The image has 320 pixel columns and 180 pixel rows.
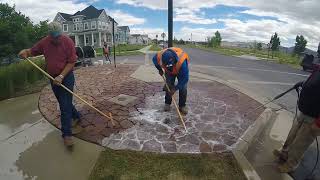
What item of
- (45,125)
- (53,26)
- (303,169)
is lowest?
(303,169)

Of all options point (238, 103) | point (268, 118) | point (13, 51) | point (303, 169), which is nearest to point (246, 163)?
point (303, 169)

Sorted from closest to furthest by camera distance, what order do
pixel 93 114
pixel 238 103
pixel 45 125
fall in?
pixel 45 125, pixel 93 114, pixel 238 103

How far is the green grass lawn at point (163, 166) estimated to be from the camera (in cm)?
383

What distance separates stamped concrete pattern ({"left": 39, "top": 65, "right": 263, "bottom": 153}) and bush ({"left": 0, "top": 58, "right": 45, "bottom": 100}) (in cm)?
72

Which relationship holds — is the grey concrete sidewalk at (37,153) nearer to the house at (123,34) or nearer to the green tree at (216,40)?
the green tree at (216,40)

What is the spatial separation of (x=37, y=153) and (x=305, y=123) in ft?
13.3

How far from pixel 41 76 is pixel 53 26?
5103mm

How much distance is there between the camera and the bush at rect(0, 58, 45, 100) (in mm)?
6805

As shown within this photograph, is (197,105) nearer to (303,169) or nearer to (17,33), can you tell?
(303,169)

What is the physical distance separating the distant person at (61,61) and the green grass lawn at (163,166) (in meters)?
0.85

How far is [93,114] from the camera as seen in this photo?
575 cm

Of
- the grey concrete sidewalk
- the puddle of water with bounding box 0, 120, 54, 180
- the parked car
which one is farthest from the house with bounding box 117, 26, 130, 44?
the parked car

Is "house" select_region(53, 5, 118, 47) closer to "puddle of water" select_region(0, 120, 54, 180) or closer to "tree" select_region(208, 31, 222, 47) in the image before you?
"tree" select_region(208, 31, 222, 47)

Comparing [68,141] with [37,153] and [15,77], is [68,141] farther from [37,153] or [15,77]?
[15,77]
